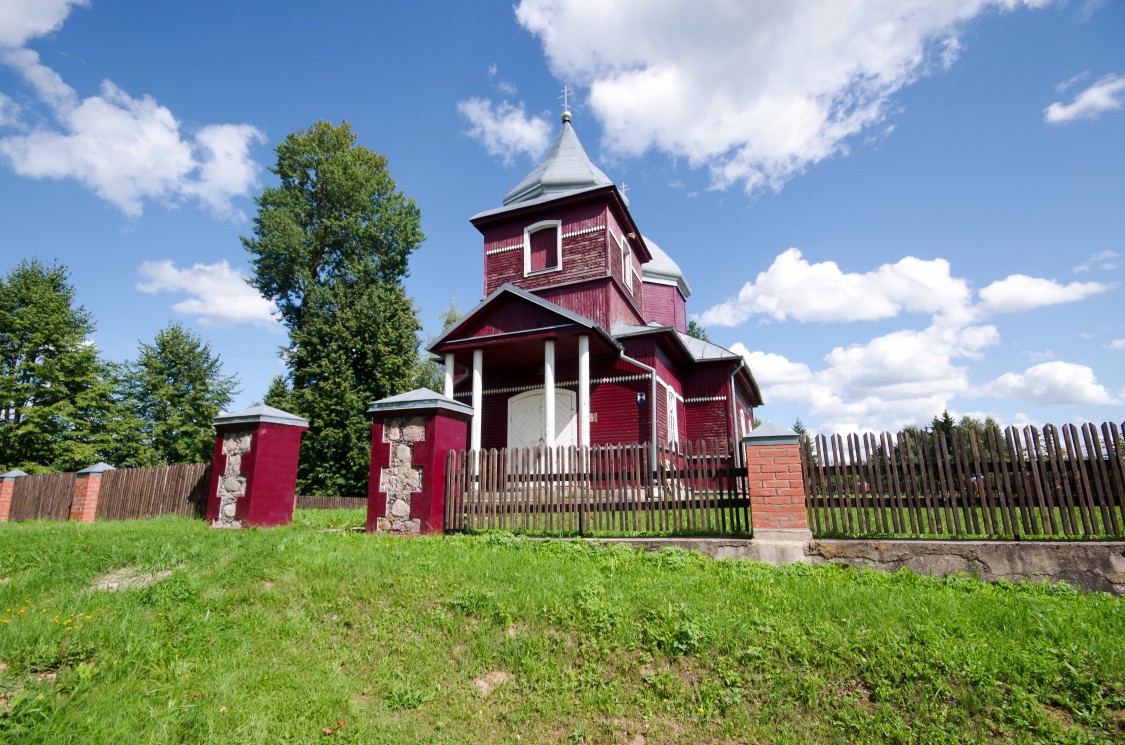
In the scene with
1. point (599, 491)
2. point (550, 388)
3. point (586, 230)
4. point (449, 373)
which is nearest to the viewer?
point (599, 491)

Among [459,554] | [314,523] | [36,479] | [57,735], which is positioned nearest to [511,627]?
[459,554]

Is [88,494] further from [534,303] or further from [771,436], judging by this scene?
[771,436]

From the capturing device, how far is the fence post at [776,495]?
6383 mm

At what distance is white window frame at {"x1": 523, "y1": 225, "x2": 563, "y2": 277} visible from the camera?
17.0 m

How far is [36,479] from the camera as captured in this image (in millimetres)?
13953

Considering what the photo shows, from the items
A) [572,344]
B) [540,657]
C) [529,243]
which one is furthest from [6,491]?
Result: [540,657]

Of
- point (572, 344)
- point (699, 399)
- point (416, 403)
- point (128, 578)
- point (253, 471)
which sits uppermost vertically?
point (572, 344)

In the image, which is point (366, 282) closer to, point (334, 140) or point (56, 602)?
point (334, 140)

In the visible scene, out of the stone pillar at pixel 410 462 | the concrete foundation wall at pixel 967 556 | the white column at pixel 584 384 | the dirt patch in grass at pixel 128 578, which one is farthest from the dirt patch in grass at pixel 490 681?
the white column at pixel 584 384

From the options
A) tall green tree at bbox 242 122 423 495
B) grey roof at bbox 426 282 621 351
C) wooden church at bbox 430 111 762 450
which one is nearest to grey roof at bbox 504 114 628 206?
wooden church at bbox 430 111 762 450

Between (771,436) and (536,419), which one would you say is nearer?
(771,436)

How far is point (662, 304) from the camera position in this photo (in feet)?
85.2

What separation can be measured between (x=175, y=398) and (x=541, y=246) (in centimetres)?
2417

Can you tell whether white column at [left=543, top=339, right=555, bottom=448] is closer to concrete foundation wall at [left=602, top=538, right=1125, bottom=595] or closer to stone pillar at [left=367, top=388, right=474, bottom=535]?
stone pillar at [left=367, top=388, right=474, bottom=535]
